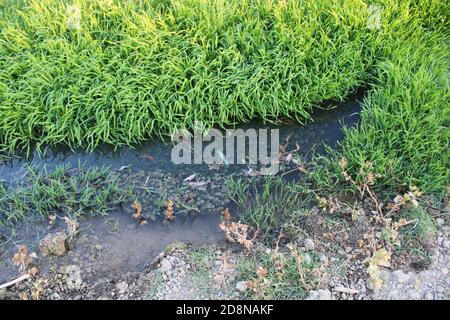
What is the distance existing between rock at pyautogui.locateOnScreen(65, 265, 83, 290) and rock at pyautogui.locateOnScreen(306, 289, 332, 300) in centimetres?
151

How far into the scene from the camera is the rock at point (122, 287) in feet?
10.5

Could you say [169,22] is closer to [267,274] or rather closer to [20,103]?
[20,103]

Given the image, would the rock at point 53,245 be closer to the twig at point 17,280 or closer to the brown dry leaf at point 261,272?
the twig at point 17,280

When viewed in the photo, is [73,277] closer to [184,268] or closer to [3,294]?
[3,294]

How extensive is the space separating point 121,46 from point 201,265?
205 cm

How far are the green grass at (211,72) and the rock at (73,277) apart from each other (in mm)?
1180

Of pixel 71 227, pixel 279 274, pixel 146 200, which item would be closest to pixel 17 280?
pixel 71 227

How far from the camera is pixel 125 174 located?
399 centimetres

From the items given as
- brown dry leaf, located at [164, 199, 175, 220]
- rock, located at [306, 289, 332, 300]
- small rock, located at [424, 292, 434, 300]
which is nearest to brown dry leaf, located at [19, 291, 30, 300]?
brown dry leaf, located at [164, 199, 175, 220]

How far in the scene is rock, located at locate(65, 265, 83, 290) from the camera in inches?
127

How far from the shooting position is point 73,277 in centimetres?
326

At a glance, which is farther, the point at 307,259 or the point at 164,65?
the point at 164,65

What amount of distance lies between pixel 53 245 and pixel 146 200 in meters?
0.76

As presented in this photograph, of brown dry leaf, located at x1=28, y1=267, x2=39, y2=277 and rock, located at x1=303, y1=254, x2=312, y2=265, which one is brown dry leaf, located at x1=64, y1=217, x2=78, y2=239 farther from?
rock, located at x1=303, y1=254, x2=312, y2=265
